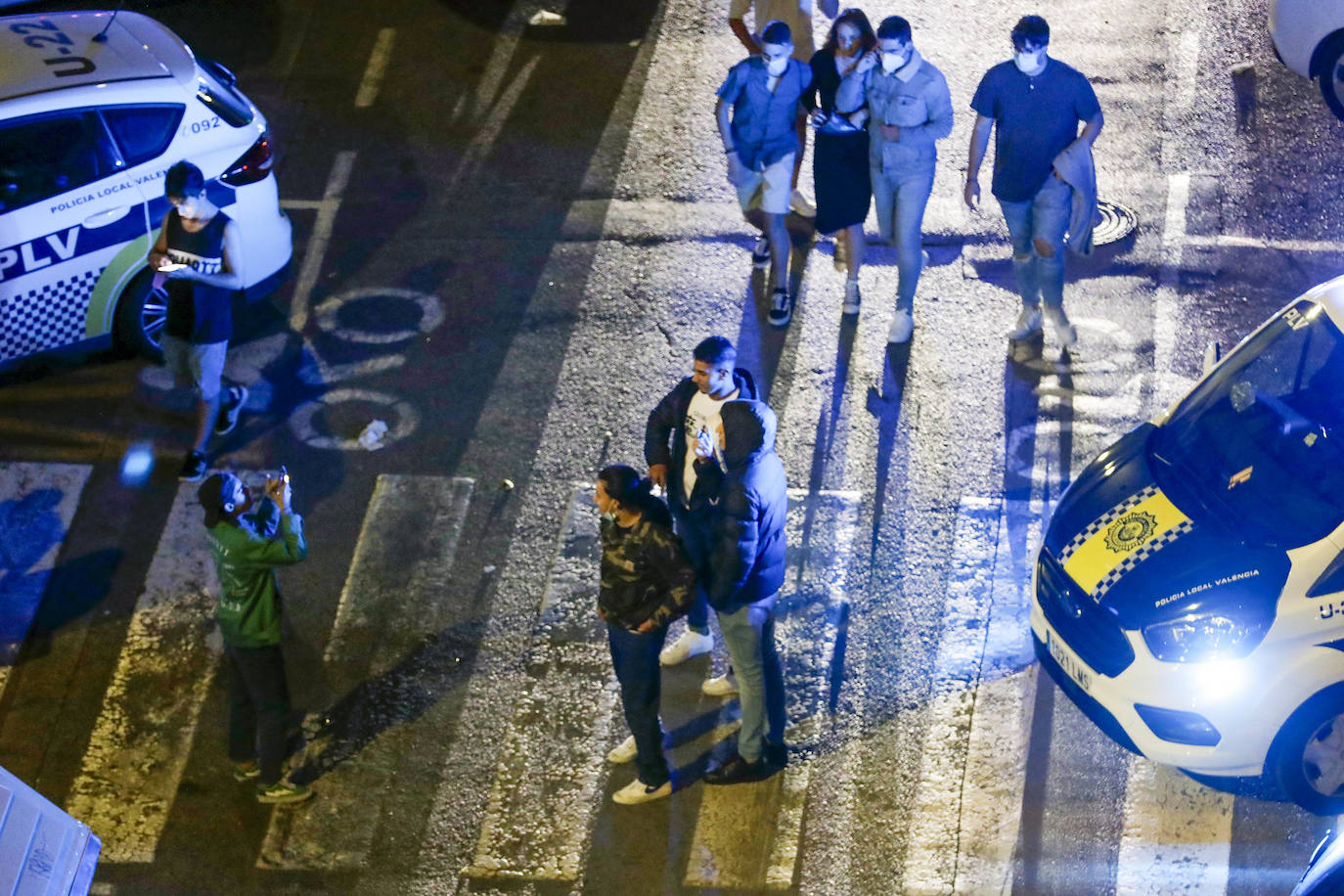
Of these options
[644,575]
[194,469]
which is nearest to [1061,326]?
[644,575]

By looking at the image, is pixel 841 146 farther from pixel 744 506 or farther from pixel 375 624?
pixel 375 624

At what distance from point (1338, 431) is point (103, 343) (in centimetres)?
725

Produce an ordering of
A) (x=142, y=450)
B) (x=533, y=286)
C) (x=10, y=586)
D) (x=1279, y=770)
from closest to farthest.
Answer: (x=1279, y=770) → (x=10, y=586) → (x=142, y=450) → (x=533, y=286)

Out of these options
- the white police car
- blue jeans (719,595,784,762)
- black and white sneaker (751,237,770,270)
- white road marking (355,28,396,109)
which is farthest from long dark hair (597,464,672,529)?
the white police car

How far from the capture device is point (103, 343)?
31.4 feet

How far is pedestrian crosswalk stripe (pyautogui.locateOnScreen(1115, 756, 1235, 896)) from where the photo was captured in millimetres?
6523

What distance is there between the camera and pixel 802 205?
35.0ft

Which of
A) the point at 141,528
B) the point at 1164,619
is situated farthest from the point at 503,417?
the point at 1164,619

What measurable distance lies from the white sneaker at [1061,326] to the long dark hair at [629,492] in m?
3.88

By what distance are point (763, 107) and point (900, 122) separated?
2.70 feet

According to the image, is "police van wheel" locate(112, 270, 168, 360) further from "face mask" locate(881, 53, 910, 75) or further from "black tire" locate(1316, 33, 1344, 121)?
"black tire" locate(1316, 33, 1344, 121)

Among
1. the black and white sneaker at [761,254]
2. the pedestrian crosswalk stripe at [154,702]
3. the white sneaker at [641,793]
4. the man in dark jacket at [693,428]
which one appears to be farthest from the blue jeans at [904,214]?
the pedestrian crosswalk stripe at [154,702]

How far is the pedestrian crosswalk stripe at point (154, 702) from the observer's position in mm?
7238

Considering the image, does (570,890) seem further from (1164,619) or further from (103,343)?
(103,343)
